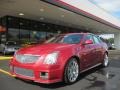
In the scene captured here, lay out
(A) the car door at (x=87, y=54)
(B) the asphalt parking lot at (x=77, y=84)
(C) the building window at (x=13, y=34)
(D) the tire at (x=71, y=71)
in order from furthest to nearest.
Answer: (C) the building window at (x=13, y=34) → (A) the car door at (x=87, y=54) → (D) the tire at (x=71, y=71) → (B) the asphalt parking lot at (x=77, y=84)

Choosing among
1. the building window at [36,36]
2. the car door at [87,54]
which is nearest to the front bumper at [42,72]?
the car door at [87,54]

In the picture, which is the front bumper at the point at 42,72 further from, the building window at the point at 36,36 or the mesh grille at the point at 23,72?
the building window at the point at 36,36

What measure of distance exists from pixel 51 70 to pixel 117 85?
6.45 ft

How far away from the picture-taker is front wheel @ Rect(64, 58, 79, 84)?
233 inches

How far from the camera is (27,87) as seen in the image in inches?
221

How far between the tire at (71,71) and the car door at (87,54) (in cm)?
46

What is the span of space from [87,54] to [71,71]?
46.1 inches

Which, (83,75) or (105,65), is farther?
(105,65)

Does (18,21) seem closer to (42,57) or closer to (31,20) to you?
(31,20)

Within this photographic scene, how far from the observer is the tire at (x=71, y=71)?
19.4 feet

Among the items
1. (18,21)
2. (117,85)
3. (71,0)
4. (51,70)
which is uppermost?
(71,0)

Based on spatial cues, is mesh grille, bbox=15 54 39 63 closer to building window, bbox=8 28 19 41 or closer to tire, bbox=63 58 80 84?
tire, bbox=63 58 80 84

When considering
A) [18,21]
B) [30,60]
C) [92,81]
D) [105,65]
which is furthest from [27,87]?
[18,21]

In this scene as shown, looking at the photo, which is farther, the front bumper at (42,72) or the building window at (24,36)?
the building window at (24,36)
